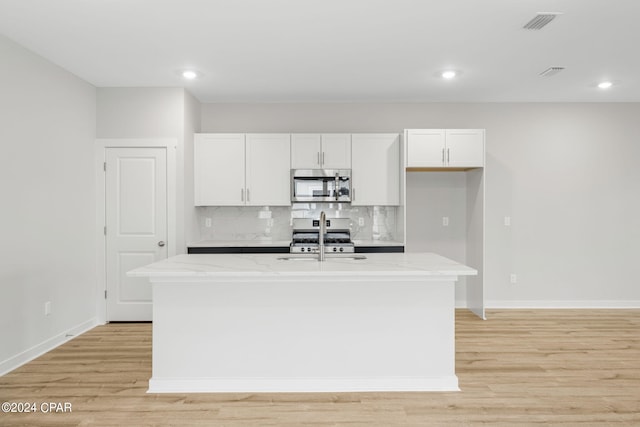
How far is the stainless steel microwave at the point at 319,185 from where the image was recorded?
4.98m

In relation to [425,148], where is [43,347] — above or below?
below

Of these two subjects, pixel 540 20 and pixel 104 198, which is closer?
pixel 540 20

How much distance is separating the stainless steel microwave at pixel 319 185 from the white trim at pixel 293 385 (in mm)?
2471

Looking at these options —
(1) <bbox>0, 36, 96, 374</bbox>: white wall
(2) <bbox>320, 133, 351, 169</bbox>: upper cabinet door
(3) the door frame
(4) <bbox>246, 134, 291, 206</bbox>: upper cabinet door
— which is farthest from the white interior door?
(2) <bbox>320, 133, 351, 169</bbox>: upper cabinet door

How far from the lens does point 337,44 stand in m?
3.48

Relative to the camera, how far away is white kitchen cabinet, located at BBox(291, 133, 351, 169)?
4.99 meters

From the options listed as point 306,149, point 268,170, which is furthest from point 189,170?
point 306,149

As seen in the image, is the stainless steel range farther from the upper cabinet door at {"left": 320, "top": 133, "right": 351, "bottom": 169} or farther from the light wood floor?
the light wood floor

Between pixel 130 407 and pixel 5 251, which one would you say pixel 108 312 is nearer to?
pixel 5 251

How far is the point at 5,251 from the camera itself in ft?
10.7

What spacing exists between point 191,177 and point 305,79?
1.79 meters

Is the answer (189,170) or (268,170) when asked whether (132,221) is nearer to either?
(189,170)

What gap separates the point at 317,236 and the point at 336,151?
3.48 ft

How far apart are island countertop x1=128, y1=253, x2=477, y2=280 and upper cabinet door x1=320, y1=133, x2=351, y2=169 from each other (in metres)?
2.08
